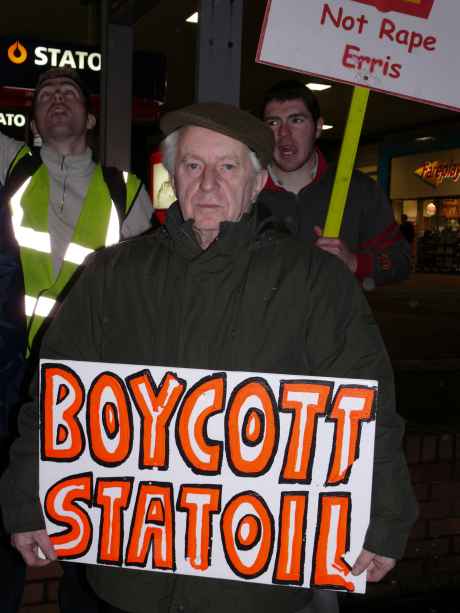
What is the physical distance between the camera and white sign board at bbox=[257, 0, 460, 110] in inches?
77.1

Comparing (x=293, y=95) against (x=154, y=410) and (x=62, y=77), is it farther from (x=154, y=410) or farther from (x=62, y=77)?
(x=154, y=410)

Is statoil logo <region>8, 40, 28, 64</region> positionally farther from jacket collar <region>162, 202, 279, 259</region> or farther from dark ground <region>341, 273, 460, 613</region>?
jacket collar <region>162, 202, 279, 259</region>

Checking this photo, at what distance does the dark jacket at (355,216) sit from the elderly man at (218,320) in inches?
31.0

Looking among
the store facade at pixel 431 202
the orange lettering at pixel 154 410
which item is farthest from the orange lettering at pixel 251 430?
the store facade at pixel 431 202

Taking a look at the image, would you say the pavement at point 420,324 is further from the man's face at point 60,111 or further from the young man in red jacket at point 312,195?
the man's face at point 60,111

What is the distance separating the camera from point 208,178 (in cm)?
166

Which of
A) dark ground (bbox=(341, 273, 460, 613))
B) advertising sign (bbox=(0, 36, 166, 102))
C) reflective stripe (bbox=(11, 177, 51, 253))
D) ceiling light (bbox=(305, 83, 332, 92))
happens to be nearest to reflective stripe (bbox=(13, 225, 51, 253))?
reflective stripe (bbox=(11, 177, 51, 253))

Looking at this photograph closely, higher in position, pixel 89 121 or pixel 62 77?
pixel 62 77

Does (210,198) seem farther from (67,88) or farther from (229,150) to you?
(67,88)

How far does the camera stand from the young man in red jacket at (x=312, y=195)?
239 cm

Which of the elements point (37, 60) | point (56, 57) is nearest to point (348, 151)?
point (56, 57)

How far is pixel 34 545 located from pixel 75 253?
3.42 ft

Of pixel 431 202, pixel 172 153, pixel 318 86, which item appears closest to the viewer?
pixel 172 153

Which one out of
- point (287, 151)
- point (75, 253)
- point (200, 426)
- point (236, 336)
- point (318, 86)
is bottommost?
point (200, 426)
